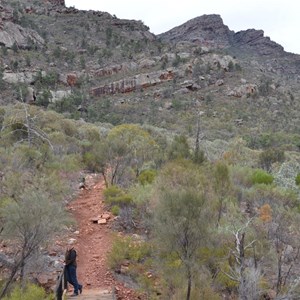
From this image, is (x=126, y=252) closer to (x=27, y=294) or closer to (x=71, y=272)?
(x=71, y=272)

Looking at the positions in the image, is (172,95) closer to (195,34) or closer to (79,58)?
(79,58)

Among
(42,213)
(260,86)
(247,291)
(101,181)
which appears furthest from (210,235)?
(260,86)

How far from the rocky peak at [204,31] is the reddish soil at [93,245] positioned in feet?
383

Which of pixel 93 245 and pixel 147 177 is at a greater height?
pixel 147 177

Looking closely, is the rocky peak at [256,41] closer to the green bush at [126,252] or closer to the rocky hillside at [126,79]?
the rocky hillside at [126,79]

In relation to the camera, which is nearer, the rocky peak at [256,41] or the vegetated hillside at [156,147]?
the vegetated hillside at [156,147]

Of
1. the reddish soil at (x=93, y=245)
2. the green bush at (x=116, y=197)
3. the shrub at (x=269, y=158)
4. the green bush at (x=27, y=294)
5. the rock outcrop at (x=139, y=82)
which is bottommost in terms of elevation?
the shrub at (x=269, y=158)

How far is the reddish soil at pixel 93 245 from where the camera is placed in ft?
31.8

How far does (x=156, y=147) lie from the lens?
893 inches

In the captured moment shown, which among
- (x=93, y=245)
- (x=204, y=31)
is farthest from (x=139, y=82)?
(x=204, y=31)

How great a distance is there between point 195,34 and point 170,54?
235 ft

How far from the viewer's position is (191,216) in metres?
8.60

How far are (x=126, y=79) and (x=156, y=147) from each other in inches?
1440

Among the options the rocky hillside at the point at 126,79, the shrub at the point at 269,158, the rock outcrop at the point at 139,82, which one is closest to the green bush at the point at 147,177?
the shrub at the point at 269,158
